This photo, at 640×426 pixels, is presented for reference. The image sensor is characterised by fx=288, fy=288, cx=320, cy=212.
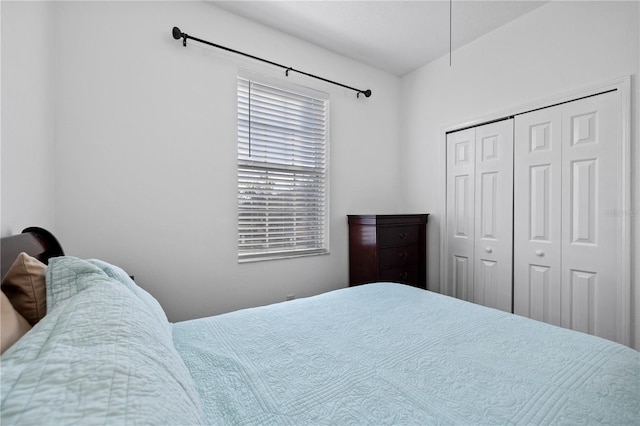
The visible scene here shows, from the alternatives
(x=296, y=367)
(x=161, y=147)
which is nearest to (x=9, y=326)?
(x=296, y=367)

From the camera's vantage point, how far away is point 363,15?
2445 mm

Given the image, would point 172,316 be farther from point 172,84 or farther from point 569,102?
point 569,102

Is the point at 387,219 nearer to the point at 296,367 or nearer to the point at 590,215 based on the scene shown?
the point at 590,215

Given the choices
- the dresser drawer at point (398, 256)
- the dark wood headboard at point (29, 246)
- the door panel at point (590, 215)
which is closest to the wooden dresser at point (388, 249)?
the dresser drawer at point (398, 256)

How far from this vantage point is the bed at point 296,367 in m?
0.44

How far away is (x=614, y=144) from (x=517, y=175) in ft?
2.04

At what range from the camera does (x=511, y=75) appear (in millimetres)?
2545

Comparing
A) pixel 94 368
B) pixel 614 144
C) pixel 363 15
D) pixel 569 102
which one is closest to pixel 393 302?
pixel 94 368

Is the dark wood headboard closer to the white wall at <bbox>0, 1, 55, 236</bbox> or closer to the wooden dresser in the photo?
the white wall at <bbox>0, 1, 55, 236</bbox>

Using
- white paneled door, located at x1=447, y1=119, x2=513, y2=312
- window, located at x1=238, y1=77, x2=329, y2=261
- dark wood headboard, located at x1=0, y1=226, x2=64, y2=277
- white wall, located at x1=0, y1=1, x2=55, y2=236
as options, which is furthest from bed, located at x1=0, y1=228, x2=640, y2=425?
white paneled door, located at x1=447, y1=119, x2=513, y2=312

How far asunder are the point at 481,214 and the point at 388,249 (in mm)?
958

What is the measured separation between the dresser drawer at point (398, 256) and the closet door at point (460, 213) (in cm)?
38

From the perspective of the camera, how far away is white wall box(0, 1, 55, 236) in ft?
3.81

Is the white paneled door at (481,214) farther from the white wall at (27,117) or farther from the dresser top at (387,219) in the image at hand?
the white wall at (27,117)
